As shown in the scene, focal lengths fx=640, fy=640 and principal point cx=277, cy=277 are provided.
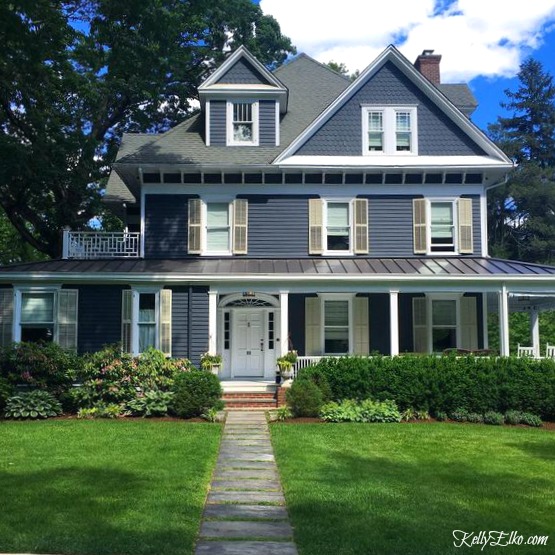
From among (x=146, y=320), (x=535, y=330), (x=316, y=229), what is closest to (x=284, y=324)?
(x=316, y=229)

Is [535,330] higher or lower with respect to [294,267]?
lower

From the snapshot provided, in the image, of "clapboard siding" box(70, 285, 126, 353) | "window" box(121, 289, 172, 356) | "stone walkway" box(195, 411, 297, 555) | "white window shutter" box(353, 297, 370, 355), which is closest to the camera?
"stone walkway" box(195, 411, 297, 555)

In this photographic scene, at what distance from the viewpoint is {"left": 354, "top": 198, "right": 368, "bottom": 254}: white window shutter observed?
63.1 feet

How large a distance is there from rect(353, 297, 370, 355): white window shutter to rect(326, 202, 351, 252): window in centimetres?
175

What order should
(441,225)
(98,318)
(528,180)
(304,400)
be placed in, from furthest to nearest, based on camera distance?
1. (528,180)
2. (441,225)
3. (98,318)
4. (304,400)

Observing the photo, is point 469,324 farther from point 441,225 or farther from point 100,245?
point 100,245

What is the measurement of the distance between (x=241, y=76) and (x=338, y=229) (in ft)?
18.8

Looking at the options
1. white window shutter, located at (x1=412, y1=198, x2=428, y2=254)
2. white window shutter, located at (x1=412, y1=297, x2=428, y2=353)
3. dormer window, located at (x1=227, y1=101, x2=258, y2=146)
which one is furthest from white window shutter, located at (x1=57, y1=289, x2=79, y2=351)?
white window shutter, located at (x1=412, y1=198, x2=428, y2=254)

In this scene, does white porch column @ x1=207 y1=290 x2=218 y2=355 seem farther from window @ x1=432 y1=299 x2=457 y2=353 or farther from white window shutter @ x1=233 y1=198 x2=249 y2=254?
window @ x1=432 y1=299 x2=457 y2=353

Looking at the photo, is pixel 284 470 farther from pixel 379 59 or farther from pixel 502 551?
pixel 379 59

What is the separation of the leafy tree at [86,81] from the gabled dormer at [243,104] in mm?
1955

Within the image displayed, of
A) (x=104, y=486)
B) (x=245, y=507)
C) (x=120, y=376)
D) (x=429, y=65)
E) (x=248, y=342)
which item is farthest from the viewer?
(x=429, y=65)

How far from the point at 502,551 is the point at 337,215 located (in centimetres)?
1413

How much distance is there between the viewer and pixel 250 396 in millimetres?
16422
